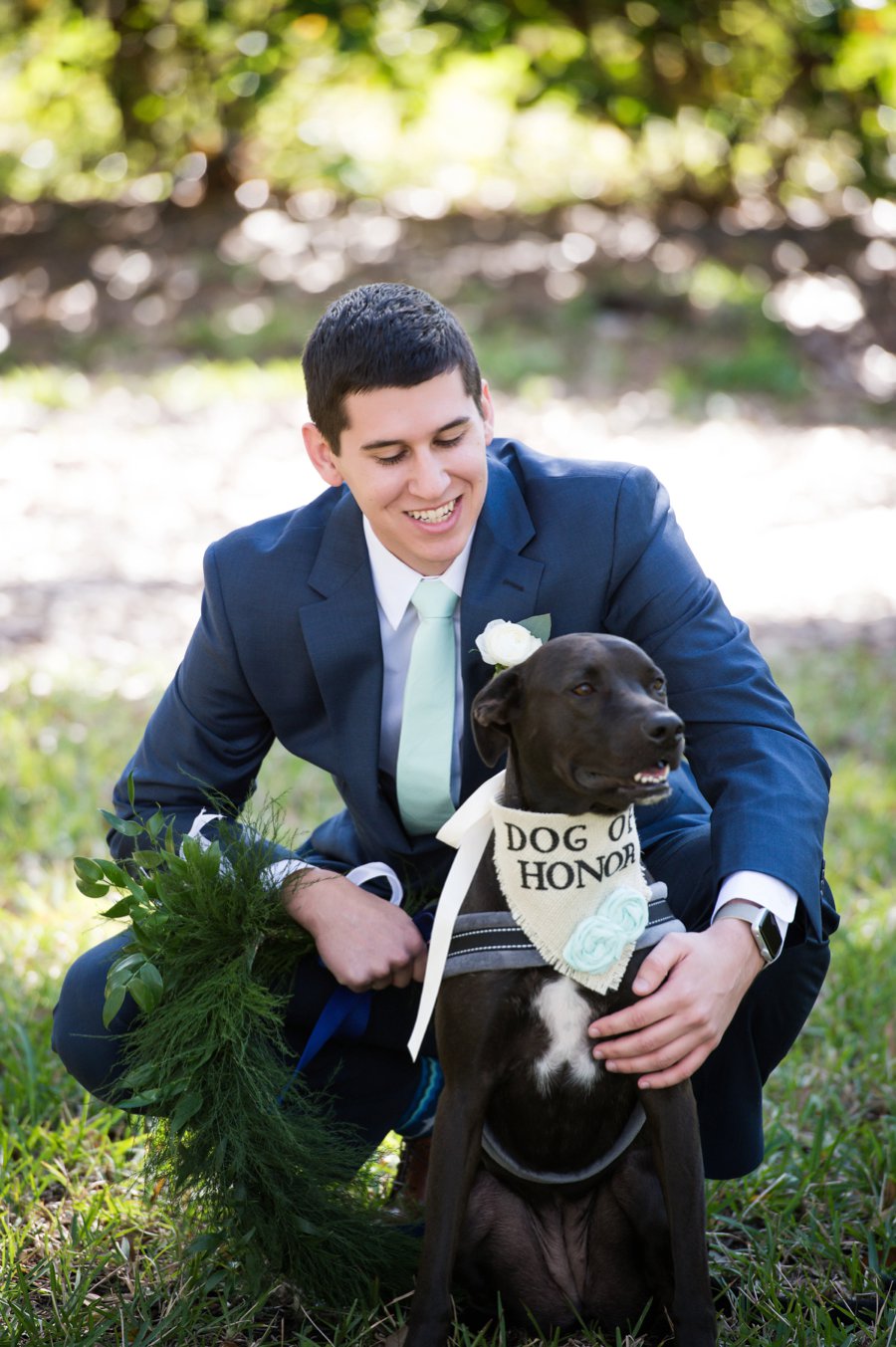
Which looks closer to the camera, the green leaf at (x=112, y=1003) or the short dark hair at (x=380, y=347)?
the green leaf at (x=112, y=1003)

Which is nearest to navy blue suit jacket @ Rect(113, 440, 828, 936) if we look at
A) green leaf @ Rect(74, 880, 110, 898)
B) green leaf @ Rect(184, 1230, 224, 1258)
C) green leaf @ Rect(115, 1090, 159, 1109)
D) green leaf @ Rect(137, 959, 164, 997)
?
green leaf @ Rect(74, 880, 110, 898)

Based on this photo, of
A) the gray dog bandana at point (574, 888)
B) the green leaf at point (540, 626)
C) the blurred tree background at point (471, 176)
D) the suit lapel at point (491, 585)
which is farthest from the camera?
the blurred tree background at point (471, 176)

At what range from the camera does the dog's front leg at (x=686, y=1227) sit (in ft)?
7.36

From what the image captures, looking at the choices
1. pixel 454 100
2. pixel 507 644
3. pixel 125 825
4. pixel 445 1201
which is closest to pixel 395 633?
pixel 507 644

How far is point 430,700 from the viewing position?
9.06 ft

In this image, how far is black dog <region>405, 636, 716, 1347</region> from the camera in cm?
224

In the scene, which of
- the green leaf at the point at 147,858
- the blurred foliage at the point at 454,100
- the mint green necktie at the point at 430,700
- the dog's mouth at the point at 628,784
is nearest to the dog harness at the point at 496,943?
the dog's mouth at the point at 628,784

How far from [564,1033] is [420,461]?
1009mm

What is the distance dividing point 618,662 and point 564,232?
9.53 m

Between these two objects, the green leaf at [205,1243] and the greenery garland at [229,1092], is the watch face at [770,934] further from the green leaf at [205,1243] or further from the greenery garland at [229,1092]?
the green leaf at [205,1243]

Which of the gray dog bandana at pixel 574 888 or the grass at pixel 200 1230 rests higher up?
the gray dog bandana at pixel 574 888

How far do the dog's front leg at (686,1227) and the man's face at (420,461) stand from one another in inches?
41.5

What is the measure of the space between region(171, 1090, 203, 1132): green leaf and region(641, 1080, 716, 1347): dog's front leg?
736 millimetres

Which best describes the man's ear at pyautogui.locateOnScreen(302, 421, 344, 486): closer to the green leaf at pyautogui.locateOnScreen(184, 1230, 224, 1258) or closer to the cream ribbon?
the cream ribbon
